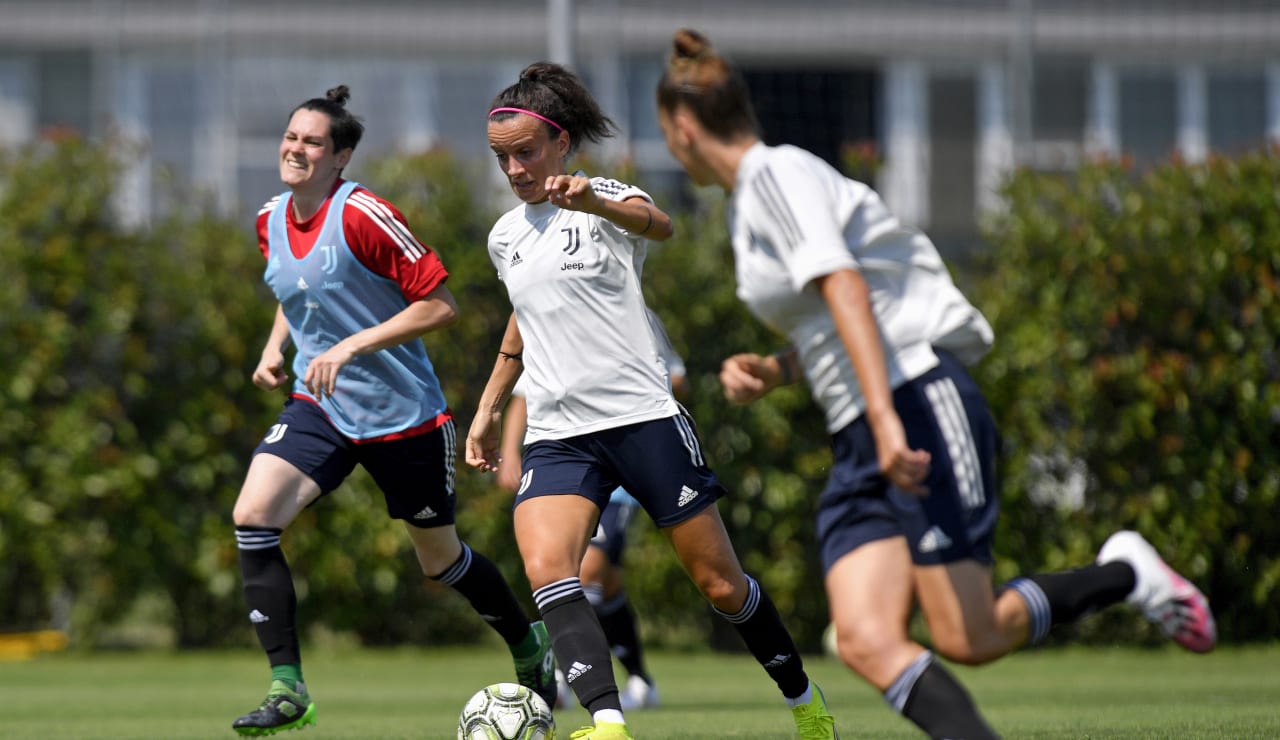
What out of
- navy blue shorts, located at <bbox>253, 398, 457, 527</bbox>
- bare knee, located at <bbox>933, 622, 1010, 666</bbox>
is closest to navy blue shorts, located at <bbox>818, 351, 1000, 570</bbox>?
bare knee, located at <bbox>933, 622, 1010, 666</bbox>

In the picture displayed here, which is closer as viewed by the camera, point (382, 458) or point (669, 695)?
point (382, 458)

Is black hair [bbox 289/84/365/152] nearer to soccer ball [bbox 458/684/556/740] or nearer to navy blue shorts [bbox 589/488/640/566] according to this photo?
soccer ball [bbox 458/684/556/740]

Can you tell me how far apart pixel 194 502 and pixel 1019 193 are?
6.82 meters

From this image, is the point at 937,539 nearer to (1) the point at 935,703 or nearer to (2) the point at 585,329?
(1) the point at 935,703

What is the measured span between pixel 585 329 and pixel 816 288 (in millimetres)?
1495

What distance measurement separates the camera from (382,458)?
7148 millimetres

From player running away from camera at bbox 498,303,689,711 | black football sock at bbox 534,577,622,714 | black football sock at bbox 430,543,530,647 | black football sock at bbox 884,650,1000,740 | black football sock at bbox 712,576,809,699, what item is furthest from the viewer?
player running away from camera at bbox 498,303,689,711

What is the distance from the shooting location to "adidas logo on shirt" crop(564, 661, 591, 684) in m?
5.61

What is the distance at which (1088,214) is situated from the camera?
41.9 ft

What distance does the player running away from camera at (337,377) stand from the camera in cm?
695

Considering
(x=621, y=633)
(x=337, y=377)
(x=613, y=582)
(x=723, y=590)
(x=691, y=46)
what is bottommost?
(x=621, y=633)

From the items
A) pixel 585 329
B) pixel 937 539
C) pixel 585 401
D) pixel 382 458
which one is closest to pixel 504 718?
pixel 585 401

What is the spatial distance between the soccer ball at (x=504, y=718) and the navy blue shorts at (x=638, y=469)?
918mm

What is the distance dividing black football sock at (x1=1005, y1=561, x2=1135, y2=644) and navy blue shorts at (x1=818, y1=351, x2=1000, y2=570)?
0.84 ft
